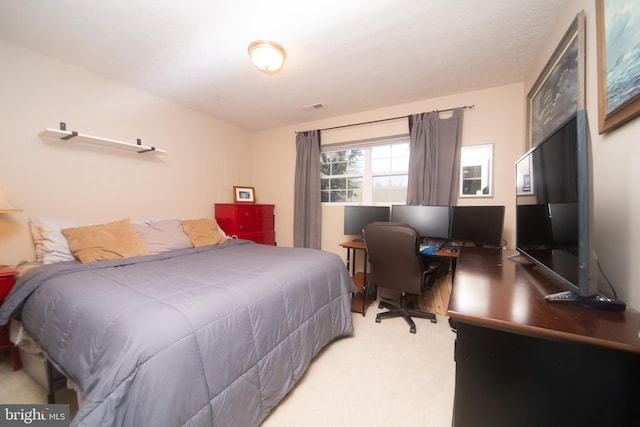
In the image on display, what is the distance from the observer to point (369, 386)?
157 centimetres

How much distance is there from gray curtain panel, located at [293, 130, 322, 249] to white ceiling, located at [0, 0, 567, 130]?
948 millimetres

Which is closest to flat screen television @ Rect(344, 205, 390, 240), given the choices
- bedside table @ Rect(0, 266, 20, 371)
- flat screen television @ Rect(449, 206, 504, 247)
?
flat screen television @ Rect(449, 206, 504, 247)

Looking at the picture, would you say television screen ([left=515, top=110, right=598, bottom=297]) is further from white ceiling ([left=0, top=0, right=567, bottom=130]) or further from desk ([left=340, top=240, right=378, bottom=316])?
desk ([left=340, top=240, right=378, bottom=316])

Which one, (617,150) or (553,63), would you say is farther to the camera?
(553,63)

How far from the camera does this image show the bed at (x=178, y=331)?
84 centimetres

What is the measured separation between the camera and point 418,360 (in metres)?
1.84

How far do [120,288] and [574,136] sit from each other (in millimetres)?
2136

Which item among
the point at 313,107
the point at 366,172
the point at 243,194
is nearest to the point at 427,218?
the point at 366,172

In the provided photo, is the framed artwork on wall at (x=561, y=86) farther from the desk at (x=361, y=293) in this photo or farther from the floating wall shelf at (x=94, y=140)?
the floating wall shelf at (x=94, y=140)

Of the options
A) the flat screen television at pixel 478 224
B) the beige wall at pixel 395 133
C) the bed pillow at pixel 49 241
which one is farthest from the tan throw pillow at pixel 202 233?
the flat screen television at pixel 478 224

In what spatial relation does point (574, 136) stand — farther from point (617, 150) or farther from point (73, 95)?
point (73, 95)

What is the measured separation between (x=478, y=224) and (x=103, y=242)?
3.53m

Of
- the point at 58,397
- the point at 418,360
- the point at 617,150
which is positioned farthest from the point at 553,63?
the point at 58,397

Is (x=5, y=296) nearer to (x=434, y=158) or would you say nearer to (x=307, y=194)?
(x=307, y=194)
